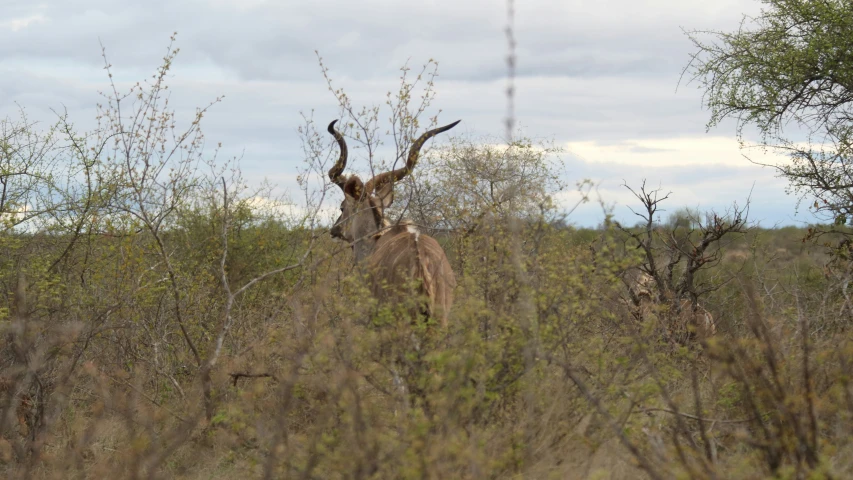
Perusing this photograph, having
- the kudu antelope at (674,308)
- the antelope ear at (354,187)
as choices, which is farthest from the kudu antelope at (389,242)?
the kudu antelope at (674,308)

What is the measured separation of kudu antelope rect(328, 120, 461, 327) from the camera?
6.25m

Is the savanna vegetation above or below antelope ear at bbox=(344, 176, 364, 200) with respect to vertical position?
below

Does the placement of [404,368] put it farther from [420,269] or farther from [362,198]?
[362,198]

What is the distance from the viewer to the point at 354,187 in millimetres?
8258

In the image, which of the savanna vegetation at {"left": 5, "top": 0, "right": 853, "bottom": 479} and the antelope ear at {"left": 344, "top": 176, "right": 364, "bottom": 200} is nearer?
the savanna vegetation at {"left": 5, "top": 0, "right": 853, "bottom": 479}

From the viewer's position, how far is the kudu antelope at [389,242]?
6.25 metres

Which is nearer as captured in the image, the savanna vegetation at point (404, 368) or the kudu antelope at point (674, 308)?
the savanna vegetation at point (404, 368)

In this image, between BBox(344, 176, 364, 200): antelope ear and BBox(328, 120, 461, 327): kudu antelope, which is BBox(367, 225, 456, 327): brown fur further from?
BBox(344, 176, 364, 200): antelope ear

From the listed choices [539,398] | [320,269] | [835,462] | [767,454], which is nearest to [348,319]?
[539,398]

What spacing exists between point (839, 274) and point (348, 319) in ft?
19.3

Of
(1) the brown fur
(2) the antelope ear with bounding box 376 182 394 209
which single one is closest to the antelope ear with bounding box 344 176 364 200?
(2) the antelope ear with bounding box 376 182 394 209

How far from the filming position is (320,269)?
7.85m

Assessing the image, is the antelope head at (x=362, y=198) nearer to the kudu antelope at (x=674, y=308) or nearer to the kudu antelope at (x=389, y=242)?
the kudu antelope at (x=389, y=242)

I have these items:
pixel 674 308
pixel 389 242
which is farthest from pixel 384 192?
pixel 674 308
